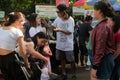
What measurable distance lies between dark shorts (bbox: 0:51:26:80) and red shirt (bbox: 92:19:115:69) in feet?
6.33

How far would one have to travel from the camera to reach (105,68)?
541 centimetres

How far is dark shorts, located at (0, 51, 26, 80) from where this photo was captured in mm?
6762

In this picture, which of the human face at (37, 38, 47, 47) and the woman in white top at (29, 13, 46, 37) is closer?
the human face at (37, 38, 47, 47)

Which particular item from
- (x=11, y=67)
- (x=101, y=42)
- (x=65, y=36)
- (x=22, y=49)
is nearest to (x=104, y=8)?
(x=101, y=42)

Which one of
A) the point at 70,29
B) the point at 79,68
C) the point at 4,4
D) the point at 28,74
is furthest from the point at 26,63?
the point at 4,4

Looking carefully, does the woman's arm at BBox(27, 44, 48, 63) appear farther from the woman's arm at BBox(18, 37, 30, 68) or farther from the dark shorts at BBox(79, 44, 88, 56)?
the dark shorts at BBox(79, 44, 88, 56)

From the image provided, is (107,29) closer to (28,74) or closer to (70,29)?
(28,74)

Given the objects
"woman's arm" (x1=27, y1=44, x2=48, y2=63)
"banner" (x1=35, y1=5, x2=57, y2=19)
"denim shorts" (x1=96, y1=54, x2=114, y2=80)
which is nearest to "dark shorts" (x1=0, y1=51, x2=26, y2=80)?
"woman's arm" (x1=27, y1=44, x2=48, y2=63)

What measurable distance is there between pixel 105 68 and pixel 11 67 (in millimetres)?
2101

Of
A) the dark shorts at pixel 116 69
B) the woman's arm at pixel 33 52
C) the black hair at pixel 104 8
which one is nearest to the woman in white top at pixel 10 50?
the woman's arm at pixel 33 52

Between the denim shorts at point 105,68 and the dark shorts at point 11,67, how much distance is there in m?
1.95

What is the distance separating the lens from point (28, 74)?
6922 mm

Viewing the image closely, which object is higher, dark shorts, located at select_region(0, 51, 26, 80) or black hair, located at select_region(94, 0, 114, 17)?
black hair, located at select_region(94, 0, 114, 17)

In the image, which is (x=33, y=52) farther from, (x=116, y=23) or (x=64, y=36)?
(x=64, y=36)
